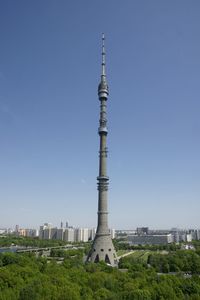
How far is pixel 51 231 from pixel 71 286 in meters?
154

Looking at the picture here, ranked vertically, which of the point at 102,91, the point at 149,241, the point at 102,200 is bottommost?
the point at 149,241

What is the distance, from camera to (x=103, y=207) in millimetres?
66188

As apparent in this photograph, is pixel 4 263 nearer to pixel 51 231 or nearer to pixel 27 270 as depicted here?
pixel 27 270

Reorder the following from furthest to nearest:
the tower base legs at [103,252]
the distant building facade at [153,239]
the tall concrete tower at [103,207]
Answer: the distant building facade at [153,239] → the tall concrete tower at [103,207] → the tower base legs at [103,252]

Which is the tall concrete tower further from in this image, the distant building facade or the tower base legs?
the distant building facade

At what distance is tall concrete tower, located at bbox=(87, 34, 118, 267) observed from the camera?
62.7 meters

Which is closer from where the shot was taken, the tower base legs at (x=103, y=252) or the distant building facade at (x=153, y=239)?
the tower base legs at (x=103, y=252)

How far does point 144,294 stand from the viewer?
1110 inches

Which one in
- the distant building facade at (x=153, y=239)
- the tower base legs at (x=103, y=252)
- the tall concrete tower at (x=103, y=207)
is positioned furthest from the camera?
the distant building facade at (x=153, y=239)

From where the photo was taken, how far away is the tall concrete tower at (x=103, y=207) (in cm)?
6272

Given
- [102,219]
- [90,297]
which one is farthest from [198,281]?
[102,219]

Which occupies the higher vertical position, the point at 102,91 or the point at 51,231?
the point at 102,91

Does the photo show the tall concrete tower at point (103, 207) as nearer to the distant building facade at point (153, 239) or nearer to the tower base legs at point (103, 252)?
the tower base legs at point (103, 252)

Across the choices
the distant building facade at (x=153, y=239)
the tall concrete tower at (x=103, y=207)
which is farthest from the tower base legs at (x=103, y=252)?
the distant building facade at (x=153, y=239)
